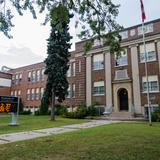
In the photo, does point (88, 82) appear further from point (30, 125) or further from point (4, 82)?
point (4, 82)

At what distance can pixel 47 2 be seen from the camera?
834 cm

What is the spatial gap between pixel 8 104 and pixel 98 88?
47.5 ft

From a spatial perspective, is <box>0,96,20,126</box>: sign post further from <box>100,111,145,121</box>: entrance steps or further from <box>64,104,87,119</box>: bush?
<box>100,111,145,121</box>: entrance steps

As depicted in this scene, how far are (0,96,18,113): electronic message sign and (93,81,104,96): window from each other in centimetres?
1350

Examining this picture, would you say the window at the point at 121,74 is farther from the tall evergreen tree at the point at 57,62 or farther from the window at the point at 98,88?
the tall evergreen tree at the point at 57,62

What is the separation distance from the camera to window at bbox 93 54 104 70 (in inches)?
1199

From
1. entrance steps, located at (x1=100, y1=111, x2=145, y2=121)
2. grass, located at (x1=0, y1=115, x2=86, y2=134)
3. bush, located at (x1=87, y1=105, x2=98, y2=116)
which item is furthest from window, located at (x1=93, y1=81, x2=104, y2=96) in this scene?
grass, located at (x1=0, y1=115, x2=86, y2=134)

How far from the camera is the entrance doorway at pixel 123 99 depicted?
92.3 feet

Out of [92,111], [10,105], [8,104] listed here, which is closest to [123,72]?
[92,111]

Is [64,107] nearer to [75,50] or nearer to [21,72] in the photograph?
[75,50]

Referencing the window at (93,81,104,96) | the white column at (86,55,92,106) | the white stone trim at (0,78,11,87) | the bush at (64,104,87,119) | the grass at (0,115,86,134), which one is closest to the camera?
the grass at (0,115,86,134)

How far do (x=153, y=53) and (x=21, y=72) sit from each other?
1209 inches

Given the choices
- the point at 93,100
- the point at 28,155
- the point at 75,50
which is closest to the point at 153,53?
the point at 93,100

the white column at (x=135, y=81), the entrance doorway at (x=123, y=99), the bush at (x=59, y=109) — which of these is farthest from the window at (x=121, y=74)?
the bush at (x=59, y=109)
